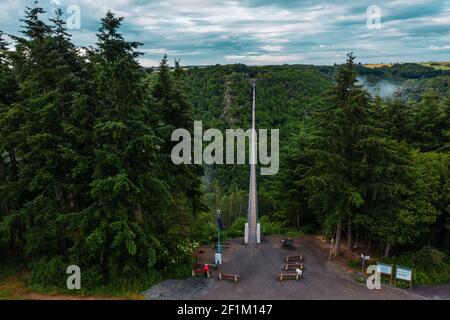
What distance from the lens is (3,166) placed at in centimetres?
1958

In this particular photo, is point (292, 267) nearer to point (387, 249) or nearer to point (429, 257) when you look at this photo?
point (387, 249)

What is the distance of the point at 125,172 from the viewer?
16312 mm

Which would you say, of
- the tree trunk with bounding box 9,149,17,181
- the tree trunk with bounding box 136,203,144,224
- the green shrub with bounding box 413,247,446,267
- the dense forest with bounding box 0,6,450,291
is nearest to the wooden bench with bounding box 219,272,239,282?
the dense forest with bounding box 0,6,450,291

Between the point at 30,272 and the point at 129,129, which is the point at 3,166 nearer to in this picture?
the point at 30,272

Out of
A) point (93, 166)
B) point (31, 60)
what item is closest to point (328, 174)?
point (93, 166)

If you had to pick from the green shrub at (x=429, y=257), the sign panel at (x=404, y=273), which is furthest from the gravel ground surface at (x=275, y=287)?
the green shrub at (x=429, y=257)

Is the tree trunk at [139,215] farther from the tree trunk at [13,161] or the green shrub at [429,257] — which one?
the green shrub at [429,257]

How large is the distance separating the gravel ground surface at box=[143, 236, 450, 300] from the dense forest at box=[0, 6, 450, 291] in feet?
4.92

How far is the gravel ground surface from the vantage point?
54.3 ft

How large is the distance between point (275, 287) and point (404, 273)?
635 centimetres

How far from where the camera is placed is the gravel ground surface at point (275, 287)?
54.3 ft

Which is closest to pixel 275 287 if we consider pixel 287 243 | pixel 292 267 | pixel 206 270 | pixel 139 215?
pixel 292 267

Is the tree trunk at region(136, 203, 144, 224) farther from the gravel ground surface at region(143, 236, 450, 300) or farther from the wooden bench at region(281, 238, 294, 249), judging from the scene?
the wooden bench at region(281, 238, 294, 249)

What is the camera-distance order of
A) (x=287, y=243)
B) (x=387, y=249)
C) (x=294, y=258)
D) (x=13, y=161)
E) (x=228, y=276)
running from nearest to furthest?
(x=228, y=276), (x=13, y=161), (x=387, y=249), (x=294, y=258), (x=287, y=243)
